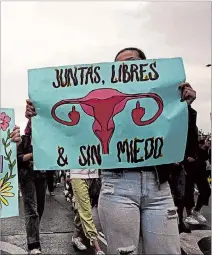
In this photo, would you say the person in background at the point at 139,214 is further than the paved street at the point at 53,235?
No

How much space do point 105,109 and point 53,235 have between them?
368cm

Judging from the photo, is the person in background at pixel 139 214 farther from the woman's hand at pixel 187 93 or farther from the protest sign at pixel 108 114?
the woman's hand at pixel 187 93

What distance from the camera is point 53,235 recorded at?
20.2ft

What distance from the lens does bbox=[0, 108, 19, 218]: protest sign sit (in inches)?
145

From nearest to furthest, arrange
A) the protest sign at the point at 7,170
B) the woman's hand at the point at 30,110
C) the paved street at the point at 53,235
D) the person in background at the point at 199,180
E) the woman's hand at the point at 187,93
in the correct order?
the woman's hand at the point at 187,93 < the woman's hand at the point at 30,110 < the protest sign at the point at 7,170 < the paved street at the point at 53,235 < the person in background at the point at 199,180

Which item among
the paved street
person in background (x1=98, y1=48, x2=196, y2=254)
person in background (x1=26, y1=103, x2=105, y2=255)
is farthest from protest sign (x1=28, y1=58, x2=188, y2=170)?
the paved street

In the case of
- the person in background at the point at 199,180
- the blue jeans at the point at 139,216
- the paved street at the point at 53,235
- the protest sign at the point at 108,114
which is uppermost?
the protest sign at the point at 108,114

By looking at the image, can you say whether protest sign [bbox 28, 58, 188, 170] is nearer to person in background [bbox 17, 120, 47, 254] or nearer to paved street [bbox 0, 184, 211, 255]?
person in background [bbox 17, 120, 47, 254]

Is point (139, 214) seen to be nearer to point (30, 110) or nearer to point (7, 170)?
point (30, 110)

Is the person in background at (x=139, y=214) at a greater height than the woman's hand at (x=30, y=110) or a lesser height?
lesser

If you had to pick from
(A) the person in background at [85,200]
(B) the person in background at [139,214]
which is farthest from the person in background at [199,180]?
(B) the person in background at [139,214]

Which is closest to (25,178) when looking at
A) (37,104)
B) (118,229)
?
(37,104)

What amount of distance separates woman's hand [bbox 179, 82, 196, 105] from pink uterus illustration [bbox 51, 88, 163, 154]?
0.13 m

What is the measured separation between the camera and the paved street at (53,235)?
5.37m
